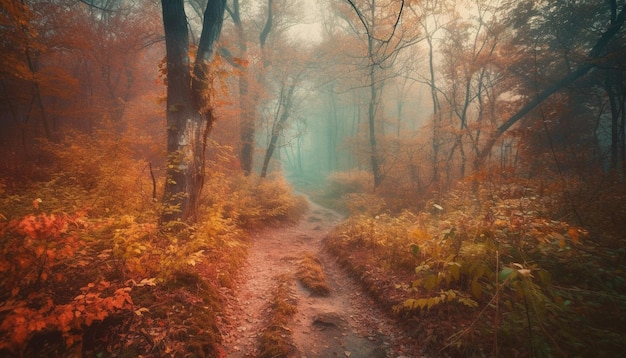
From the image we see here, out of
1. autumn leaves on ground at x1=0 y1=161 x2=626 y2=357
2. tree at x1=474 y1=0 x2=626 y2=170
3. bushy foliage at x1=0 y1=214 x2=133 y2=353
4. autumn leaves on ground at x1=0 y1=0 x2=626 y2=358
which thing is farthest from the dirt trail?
tree at x1=474 y1=0 x2=626 y2=170

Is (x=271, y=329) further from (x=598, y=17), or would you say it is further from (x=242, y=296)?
(x=598, y=17)

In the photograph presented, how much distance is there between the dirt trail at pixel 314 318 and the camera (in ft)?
13.2

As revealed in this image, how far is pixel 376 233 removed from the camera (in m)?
7.91

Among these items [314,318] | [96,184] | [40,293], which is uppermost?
[96,184]

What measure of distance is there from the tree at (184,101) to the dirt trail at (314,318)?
2.51 m

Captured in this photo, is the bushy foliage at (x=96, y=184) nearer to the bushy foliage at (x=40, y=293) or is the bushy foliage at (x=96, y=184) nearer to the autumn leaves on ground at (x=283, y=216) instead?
the autumn leaves on ground at (x=283, y=216)

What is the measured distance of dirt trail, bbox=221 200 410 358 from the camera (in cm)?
403

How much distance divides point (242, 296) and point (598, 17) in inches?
774

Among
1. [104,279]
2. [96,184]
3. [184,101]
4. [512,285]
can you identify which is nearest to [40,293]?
[104,279]

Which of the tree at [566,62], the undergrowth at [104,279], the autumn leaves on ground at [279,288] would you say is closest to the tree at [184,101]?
the undergrowth at [104,279]

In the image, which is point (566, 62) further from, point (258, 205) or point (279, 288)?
point (279, 288)

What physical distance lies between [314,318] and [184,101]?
19.6 feet

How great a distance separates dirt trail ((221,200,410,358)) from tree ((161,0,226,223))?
2.51 m

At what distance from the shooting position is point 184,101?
248 inches
